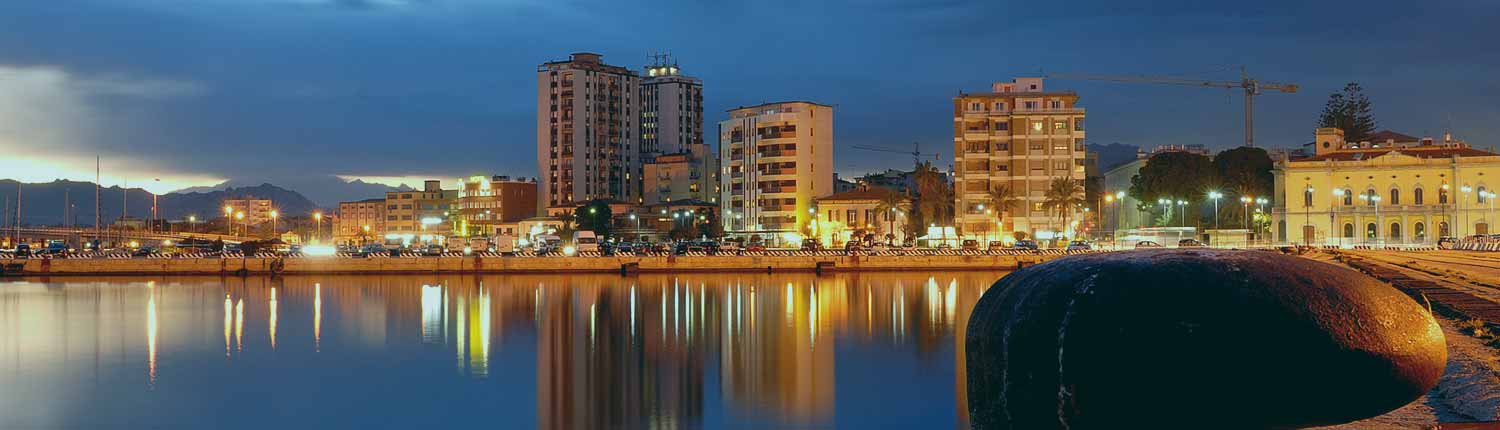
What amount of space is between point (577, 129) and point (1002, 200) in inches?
2529

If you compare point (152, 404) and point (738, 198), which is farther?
point (738, 198)

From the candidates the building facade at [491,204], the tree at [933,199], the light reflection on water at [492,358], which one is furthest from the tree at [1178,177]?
the building facade at [491,204]

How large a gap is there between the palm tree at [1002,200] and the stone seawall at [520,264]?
24551 mm

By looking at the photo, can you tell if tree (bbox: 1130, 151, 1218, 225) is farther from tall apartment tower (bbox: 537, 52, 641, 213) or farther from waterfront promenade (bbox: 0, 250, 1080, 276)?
tall apartment tower (bbox: 537, 52, 641, 213)

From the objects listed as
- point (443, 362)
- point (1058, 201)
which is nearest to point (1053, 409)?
point (443, 362)

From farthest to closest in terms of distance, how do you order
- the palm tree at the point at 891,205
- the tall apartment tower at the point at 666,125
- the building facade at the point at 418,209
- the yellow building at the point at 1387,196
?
the building facade at the point at 418,209
the tall apartment tower at the point at 666,125
the palm tree at the point at 891,205
the yellow building at the point at 1387,196

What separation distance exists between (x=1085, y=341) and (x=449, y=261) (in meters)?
76.8

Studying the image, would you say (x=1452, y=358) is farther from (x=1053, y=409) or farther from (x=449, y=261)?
(x=449, y=261)

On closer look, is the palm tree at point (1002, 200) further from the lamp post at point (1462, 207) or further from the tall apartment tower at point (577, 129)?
the tall apartment tower at point (577, 129)

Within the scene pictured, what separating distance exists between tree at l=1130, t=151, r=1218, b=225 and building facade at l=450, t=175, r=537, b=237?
80432 mm

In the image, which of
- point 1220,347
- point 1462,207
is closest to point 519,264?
point 1462,207

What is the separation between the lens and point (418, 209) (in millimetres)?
190375

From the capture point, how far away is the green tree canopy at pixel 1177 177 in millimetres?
107688

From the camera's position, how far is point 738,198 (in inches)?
5002
